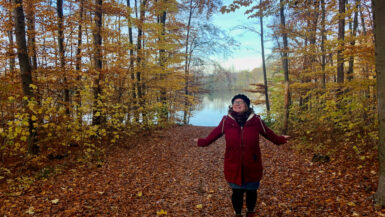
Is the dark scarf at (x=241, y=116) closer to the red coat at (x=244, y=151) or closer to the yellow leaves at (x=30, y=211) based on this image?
the red coat at (x=244, y=151)

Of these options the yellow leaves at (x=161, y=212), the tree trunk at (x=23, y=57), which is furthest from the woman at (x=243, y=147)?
the tree trunk at (x=23, y=57)

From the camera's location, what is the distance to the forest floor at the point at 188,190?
12.4ft

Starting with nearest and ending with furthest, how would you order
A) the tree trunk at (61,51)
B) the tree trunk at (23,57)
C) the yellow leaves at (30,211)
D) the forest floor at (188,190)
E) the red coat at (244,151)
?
the red coat at (244,151) < the yellow leaves at (30,211) < the forest floor at (188,190) < the tree trunk at (23,57) < the tree trunk at (61,51)

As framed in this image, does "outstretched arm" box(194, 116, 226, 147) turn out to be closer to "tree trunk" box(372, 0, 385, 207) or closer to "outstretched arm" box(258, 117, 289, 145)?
"outstretched arm" box(258, 117, 289, 145)

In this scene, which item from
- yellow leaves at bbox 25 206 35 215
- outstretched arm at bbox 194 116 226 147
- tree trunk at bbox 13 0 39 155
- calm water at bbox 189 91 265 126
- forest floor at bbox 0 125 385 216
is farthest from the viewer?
calm water at bbox 189 91 265 126

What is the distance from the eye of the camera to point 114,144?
822 centimetres

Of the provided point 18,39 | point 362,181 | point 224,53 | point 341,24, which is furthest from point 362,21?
point 18,39

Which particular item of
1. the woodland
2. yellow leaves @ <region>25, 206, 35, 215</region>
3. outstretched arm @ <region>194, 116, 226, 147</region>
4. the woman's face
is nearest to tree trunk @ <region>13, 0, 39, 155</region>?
the woodland

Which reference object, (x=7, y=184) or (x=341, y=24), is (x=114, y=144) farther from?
(x=341, y=24)

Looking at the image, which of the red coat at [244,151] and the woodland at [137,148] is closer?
the red coat at [244,151]

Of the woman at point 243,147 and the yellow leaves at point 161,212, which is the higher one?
the woman at point 243,147

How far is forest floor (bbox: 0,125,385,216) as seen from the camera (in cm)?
377

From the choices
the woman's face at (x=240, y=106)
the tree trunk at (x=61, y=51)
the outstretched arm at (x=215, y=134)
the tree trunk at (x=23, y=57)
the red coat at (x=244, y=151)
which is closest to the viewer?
the red coat at (x=244, y=151)

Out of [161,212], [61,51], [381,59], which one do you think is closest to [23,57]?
[61,51]
